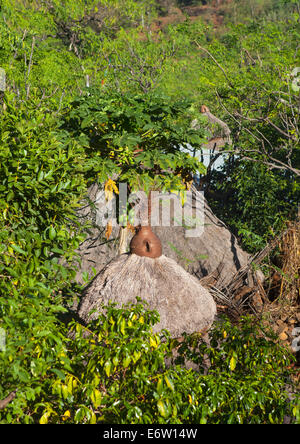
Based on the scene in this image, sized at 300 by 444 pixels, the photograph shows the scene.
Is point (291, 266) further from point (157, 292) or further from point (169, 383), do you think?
point (169, 383)

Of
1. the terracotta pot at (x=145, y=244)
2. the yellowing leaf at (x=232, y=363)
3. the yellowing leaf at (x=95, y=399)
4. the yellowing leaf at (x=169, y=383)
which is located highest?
the terracotta pot at (x=145, y=244)

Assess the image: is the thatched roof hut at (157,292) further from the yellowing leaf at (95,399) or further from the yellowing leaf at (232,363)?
the yellowing leaf at (95,399)

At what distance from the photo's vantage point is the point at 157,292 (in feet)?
14.6

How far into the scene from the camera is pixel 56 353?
2.64 meters

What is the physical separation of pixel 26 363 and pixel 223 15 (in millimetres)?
59287

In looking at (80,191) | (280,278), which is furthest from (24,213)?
(280,278)

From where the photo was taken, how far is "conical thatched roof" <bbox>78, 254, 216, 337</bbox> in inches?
173

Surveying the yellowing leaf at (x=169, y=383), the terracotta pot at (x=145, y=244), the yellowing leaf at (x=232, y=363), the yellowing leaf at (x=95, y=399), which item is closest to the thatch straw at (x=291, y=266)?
the terracotta pot at (x=145, y=244)

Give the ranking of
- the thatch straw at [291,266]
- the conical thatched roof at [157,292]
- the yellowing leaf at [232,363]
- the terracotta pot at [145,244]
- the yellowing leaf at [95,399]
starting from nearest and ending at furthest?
the yellowing leaf at [95,399] < the yellowing leaf at [232,363] < the conical thatched roof at [157,292] < the terracotta pot at [145,244] < the thatch straw at [291,266]

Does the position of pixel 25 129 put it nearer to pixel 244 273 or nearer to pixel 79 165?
pixel 79 165

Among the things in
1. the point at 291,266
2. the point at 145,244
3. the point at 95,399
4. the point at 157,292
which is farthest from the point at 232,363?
the point at 291,266

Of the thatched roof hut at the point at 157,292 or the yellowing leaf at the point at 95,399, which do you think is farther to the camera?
the thatched roof hut at the point at 157,292

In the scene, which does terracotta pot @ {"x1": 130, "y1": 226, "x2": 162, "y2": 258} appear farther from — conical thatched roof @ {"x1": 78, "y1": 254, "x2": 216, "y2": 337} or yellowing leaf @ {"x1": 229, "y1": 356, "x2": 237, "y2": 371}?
yellowing leaf @ {"x1": 229, "y1": 356, "x2": 237, "y2": 371}

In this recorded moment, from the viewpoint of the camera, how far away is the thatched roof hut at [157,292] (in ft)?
14.4
